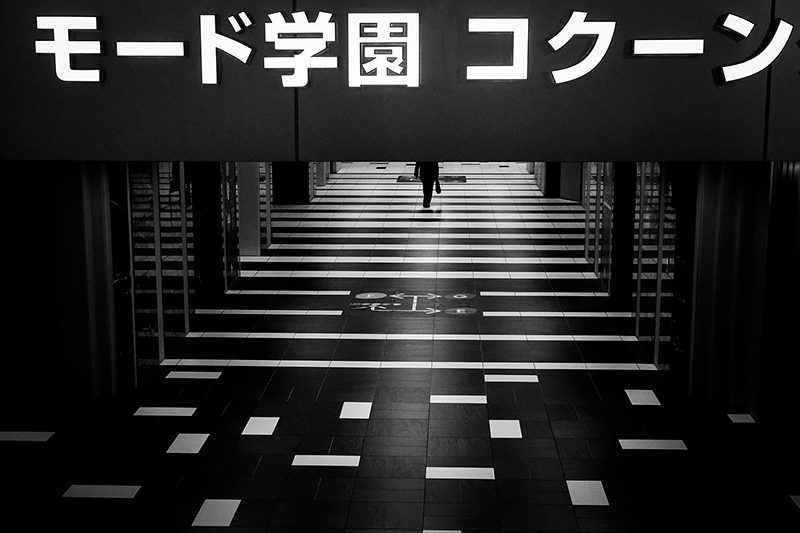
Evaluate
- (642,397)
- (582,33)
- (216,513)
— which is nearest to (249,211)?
(642,397)

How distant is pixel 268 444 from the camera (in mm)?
7062

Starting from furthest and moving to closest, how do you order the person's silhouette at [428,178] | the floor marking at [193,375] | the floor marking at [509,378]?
the person's silhouette at [428,178], the floor marking at [193,375], the floor marking at [509,378]

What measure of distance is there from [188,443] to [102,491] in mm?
897

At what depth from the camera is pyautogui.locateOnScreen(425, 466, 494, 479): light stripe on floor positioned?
6.50 metres

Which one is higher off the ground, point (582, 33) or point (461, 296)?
point (582, 33)

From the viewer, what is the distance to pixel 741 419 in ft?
24.7

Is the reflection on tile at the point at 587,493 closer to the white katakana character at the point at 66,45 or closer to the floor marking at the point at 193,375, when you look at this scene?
the floor marking at the point at 193,375

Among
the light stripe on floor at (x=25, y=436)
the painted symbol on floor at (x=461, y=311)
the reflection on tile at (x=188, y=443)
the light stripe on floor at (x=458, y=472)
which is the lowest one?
the light stripe on floor at (x=458, y=472)

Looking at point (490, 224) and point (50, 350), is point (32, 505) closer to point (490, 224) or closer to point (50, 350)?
point (50, 350)

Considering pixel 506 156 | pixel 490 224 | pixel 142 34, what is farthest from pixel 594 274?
pixel 142 34

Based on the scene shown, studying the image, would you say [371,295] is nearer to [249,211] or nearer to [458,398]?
[249,211]

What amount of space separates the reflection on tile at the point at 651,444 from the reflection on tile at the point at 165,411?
317cm

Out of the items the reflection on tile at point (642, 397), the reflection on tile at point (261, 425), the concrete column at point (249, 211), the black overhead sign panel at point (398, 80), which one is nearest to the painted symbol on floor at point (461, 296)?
the concrete column at point (249, 211)

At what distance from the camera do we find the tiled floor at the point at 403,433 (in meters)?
6.01
